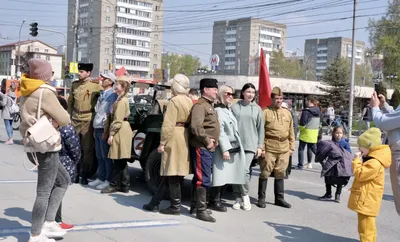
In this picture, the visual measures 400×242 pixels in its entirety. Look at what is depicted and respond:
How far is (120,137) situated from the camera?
7262 mm

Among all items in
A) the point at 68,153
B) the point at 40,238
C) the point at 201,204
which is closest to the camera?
the point at 40,238

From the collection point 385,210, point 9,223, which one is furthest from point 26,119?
point 385,210

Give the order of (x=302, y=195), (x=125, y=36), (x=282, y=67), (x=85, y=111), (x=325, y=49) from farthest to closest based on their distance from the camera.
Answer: (x=325, y=49) < (x=125, y=36) < (x=282, y=67) < (x=302, y=195) < (x=85, y=111)

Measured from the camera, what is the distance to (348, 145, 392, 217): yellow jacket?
5148 millimetres

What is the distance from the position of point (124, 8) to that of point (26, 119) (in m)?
114

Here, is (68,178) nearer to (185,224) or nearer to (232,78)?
(185,224)

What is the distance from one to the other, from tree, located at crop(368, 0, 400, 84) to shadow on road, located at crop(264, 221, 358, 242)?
41.7 metres

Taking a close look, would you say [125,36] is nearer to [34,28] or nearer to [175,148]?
[34,28]

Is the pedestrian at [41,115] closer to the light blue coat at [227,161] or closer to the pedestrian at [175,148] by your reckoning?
the pedestrian at [175,148]

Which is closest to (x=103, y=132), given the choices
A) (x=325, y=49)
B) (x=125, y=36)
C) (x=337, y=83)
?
(x=337, y=83)

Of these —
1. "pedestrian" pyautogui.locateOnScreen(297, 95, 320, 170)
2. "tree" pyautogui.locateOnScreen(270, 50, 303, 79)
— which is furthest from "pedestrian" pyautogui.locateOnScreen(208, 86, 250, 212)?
"tree" pyautogui.locateOnScreen(270, 50, 303, 79)

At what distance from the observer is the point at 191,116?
6.13 meters

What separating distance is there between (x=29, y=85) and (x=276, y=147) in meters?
3.88

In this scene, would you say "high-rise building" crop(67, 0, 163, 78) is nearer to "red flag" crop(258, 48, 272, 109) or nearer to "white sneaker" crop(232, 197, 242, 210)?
"red flag" crop(258, 48, 272, 109)
